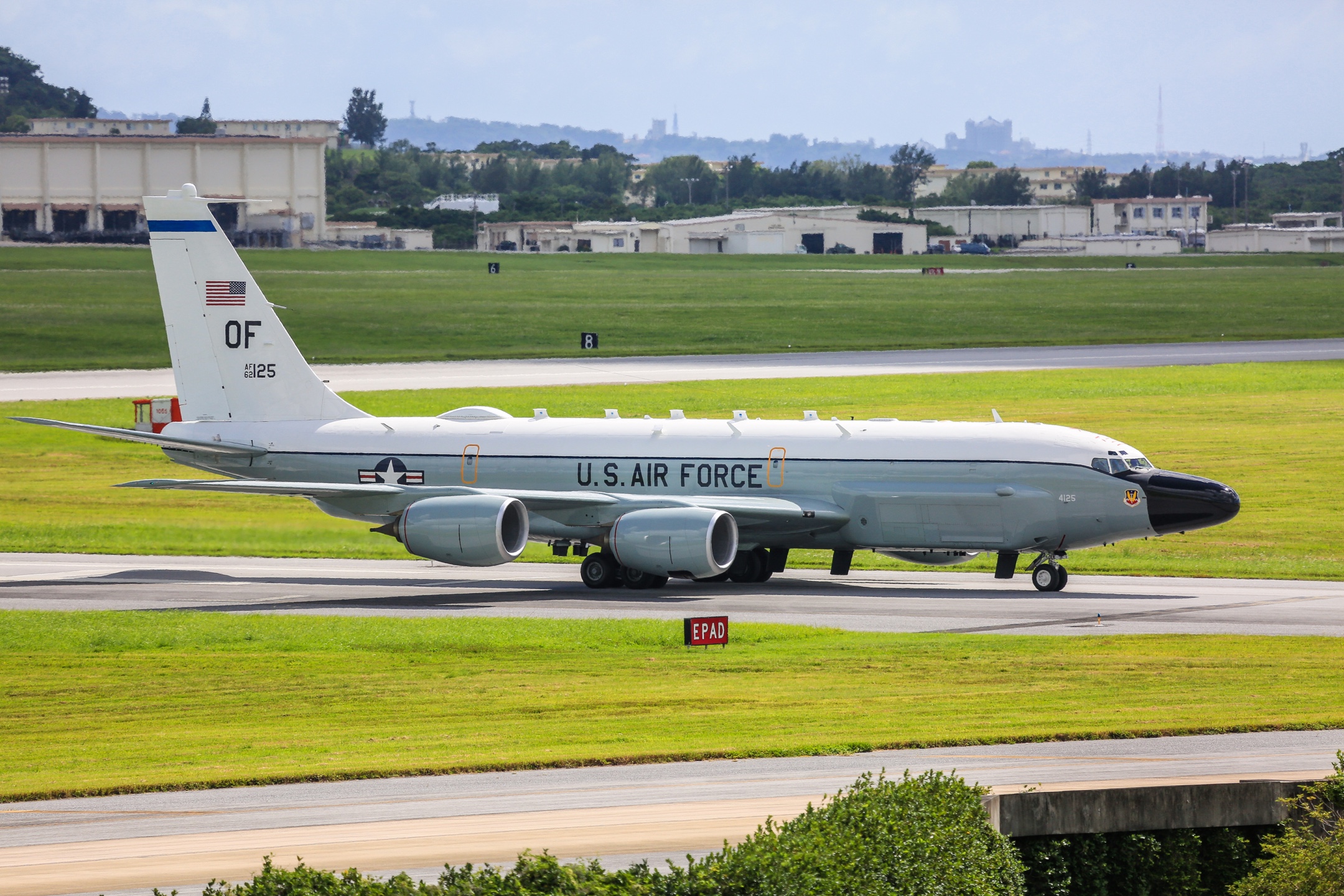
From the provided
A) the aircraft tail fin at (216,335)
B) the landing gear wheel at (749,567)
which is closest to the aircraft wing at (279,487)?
the aircraft tail fin at (216,335)

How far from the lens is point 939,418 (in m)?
69.7

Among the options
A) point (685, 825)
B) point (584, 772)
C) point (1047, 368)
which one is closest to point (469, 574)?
point (584, 772)

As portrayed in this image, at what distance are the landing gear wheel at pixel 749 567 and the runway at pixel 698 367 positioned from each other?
38.7 meters

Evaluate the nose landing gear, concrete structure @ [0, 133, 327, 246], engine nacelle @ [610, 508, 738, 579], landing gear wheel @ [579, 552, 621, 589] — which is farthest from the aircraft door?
concrete structure @ [0, 133, 327, 246]

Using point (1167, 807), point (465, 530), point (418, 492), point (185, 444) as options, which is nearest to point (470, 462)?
point (418, 492)

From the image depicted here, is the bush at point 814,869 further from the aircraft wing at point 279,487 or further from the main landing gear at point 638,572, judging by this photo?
the main landing gear at point 638,572

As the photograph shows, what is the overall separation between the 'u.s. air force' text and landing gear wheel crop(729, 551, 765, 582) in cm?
193

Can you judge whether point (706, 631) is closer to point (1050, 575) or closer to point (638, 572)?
point (638, 572)

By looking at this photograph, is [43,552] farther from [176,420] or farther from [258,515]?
[258,515]

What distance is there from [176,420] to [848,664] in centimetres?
2465

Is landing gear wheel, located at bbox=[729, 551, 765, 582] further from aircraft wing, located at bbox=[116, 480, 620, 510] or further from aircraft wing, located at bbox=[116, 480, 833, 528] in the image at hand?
aircraft wing, located at bbox=[116, 480, 620, 510]

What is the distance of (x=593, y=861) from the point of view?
587 inches

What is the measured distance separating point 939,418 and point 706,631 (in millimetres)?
40368

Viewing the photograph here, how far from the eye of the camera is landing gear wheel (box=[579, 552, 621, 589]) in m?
41.3
